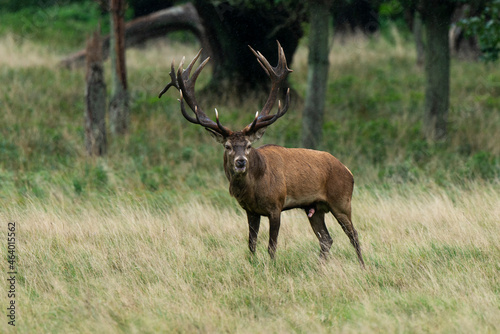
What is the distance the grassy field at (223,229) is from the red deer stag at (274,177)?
0.38m

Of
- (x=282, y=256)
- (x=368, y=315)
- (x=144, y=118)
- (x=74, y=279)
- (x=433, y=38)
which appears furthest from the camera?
(x=144, y=118)

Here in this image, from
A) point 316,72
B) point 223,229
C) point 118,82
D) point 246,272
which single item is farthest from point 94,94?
point 246,272

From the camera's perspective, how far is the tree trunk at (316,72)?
12.4 meters

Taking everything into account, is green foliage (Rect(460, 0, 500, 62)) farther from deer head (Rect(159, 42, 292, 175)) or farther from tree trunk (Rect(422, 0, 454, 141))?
deer head (Rect(159, 42, 292, 175))

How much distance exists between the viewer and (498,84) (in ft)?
62.3

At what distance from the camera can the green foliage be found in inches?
489

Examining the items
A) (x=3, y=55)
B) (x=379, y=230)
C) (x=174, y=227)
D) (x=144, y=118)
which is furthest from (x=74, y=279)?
(x=3, y=55)

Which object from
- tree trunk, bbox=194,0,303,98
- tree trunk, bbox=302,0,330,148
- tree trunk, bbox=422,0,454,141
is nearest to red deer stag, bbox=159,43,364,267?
tree trunk, bbox=302,0,330,148

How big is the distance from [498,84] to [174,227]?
43.4 feet

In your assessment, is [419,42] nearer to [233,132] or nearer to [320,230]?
[320,230]

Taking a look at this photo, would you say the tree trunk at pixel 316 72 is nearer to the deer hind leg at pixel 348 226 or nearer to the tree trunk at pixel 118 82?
the tree trunk at pixel 118 82

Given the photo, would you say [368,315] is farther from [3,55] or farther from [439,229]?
[3,55]

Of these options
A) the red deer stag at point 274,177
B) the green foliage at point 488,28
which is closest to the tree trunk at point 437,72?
the green foliage at point 488,28

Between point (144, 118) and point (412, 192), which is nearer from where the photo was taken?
point (412, 192)
